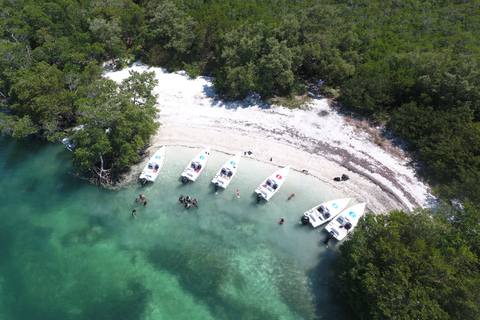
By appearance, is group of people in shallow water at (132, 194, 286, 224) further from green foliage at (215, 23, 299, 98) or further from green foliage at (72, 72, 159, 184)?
green foliage at (215, 23, 299, 98)

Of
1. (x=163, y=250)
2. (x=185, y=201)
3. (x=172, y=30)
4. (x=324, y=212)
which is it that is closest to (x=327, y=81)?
(x=324, y=212)

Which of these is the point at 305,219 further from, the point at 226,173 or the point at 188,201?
the point at 188,201

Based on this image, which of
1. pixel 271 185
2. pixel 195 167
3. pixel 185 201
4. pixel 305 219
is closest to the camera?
pixel 305 219

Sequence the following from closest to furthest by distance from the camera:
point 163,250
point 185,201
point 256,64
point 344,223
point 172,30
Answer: point 163,250 < point 344,223 < point 185,201 < point 256,64 < point 172,30

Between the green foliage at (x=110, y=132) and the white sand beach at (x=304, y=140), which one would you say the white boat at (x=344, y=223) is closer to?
the white sand beach at (x=304, y=140)

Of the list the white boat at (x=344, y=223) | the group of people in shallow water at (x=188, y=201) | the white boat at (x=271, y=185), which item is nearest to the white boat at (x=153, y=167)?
the group of people in shallow water at (x=188, y=201)

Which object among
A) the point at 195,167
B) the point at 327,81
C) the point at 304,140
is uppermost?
the point at 327,81

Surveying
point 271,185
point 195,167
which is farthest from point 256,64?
point 271,185

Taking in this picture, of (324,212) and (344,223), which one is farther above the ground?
(344,223)

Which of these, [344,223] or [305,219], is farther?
[305,219]
